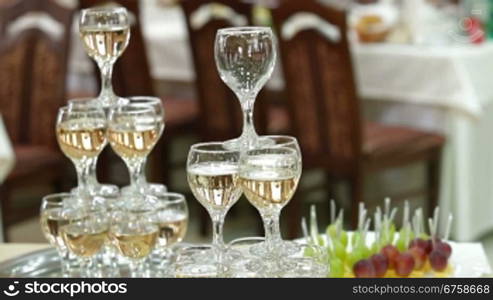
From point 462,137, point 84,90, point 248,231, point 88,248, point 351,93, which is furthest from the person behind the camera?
point 84,90

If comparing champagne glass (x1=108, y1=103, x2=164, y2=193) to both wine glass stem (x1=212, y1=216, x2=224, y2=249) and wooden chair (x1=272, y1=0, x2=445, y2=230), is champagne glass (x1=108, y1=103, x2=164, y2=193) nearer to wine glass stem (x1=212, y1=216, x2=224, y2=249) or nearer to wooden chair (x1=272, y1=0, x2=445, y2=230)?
wine glass stem (x1=212, y1=216, x2=224, y2=249)

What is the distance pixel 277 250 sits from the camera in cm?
130

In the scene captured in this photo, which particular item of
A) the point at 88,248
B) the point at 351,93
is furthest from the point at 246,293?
the point at 351,93

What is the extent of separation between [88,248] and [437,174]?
2.42 meters

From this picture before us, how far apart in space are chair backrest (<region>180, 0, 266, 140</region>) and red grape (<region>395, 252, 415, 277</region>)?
6.97 feet

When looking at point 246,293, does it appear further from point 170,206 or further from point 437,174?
point 437,174

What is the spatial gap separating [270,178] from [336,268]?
0.39 meters

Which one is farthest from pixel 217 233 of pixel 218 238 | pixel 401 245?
pixel 401 245

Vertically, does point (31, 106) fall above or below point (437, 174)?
above

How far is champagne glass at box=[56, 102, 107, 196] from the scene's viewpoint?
1612mm

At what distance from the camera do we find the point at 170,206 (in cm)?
165

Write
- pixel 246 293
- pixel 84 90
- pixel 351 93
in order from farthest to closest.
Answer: pixel 84 90
pixel 351 93
pixel 246 293

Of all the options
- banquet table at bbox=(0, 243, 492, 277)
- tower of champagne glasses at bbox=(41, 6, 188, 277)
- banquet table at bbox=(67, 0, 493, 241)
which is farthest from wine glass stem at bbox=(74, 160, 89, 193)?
banquet table at bbox=(67, 0, 493, 241)

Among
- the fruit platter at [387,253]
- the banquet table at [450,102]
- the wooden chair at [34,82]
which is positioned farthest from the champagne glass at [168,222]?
the banquet table at [450,102]
